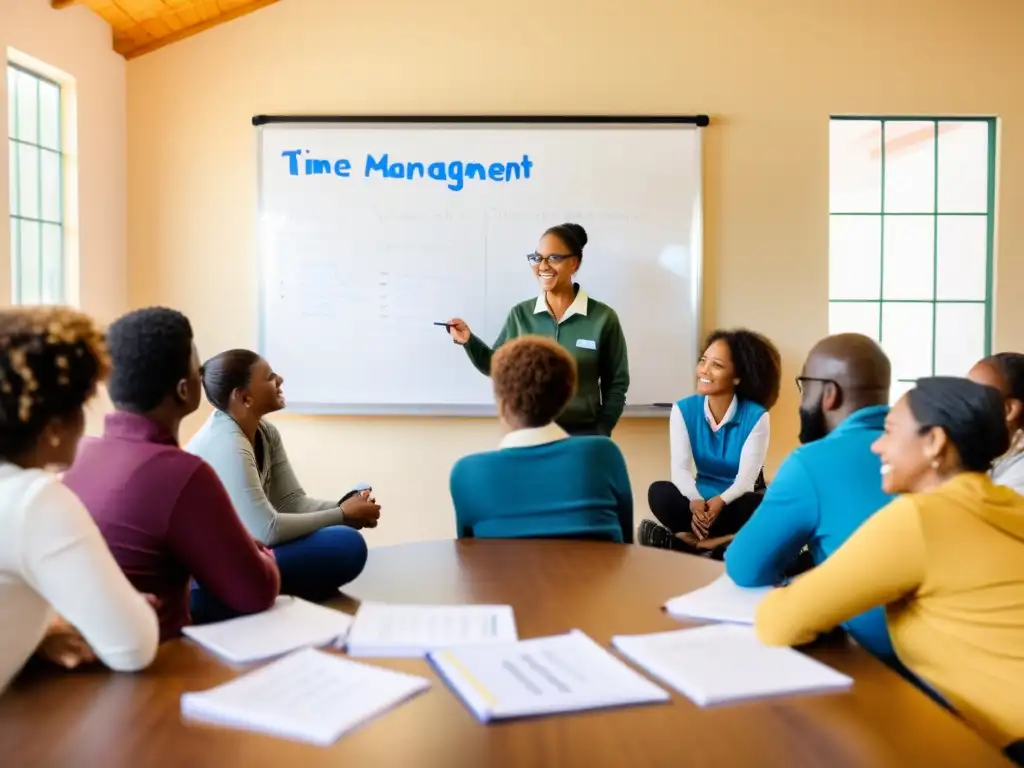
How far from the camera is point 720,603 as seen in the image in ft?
4.82

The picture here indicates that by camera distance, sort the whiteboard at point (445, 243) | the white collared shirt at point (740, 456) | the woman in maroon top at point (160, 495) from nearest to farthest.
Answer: the woman in maroon top at point (160, 495)
the white collared shirt at point (740, 456)
the whiteboard at point (445, 243)

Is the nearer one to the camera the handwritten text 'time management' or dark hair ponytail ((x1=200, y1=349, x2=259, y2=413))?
dark hair ponytail ((x1=200, y1=349, x2=259, y2=413))

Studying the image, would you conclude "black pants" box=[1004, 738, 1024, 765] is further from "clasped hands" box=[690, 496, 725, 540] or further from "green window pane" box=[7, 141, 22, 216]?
"green window pane" box=[7, 141, 22, 216]

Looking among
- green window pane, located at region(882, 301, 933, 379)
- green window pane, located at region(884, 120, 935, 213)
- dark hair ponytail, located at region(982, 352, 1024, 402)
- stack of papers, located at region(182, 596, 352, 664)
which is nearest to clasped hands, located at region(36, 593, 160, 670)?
stack of papers, located at region(182, 596, 352, 664)

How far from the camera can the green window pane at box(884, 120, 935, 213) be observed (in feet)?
13.1

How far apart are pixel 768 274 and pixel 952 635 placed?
2.87m

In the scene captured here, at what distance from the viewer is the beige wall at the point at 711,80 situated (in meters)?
3.90

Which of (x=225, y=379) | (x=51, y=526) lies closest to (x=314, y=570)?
(x=51, y=526)

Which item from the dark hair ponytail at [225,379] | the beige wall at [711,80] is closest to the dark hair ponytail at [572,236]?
the beige wall at [711,80]

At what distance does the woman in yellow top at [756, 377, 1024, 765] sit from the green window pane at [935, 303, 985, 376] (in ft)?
9.95

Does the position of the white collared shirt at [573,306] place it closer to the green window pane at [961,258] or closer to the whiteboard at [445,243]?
the whiteboard at [445,243]

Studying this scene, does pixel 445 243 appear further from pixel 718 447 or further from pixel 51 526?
pixel 51 526

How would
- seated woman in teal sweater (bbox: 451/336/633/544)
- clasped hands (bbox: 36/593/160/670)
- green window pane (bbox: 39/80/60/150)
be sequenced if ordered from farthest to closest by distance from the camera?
green window pane (bbox: 39/80/60/150), seated woman in teal sweater (bbox: 451/336/633/544), clasped hands (bbox: 36/593/160/670)

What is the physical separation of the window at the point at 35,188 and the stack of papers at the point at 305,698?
8.68 feet
